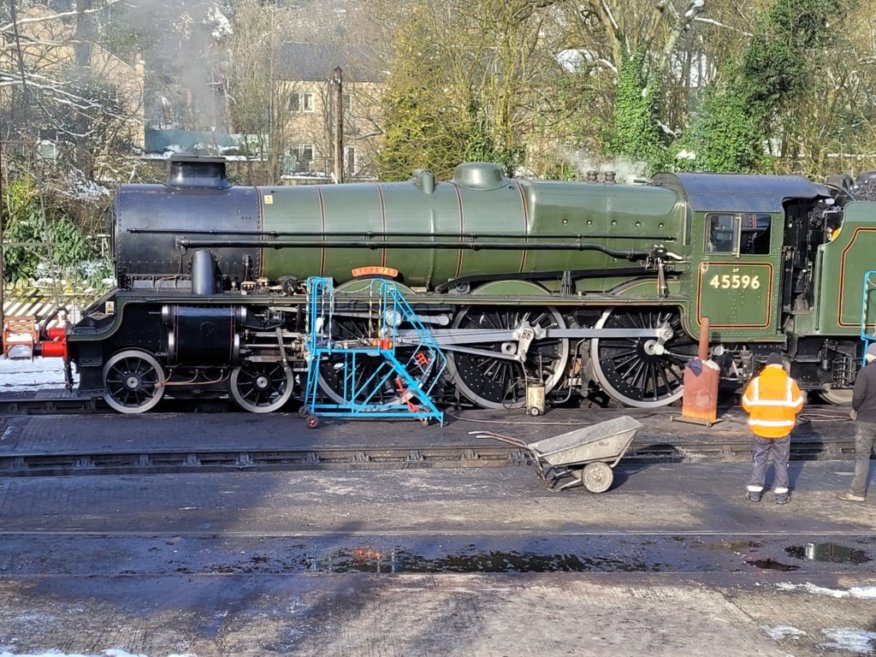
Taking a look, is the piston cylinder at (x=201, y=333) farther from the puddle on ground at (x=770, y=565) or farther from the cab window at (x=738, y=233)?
the puddle on ground at (x=770, y=565)

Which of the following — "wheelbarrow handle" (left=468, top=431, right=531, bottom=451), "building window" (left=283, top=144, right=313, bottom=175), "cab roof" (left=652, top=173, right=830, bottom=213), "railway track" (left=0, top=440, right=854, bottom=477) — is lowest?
"railway track" (left=0, top=440, right=854, bottom=477)

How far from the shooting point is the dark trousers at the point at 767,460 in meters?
8.56

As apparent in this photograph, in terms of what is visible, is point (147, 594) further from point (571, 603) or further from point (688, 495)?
point (688, 495)

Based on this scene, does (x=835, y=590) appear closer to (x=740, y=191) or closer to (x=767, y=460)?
(x=767, y=460)

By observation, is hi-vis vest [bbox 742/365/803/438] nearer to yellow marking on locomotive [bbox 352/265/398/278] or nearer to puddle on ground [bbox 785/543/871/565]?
puddle on ground [bbox 785/543/871/565]

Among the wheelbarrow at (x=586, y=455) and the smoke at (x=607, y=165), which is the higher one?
the smoke at (x=607, y=165)

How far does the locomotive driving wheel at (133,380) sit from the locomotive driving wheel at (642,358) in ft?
17.4

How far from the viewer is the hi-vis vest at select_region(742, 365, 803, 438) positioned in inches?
335

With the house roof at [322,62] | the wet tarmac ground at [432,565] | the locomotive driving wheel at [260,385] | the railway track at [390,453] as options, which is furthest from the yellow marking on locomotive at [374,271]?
the house roof at [322,62]

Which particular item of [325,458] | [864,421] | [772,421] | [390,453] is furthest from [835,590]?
[325,458]

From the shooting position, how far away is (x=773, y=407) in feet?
27.9

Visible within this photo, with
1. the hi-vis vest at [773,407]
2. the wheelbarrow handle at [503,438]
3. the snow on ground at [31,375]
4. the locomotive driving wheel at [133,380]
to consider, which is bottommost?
the snow on ground at [31,375]

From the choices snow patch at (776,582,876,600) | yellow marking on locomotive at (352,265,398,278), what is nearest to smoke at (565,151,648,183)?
yellow marking on locomotive at (352,265,398,278)

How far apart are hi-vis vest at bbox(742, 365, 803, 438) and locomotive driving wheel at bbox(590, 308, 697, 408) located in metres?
3.87
